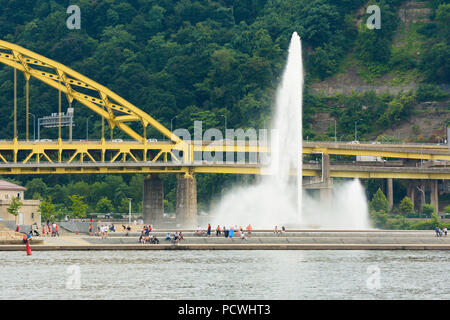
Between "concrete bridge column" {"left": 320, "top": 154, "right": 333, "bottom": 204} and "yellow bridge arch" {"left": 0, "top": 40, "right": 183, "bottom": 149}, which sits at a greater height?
"yellow bridge arch" {"left": 0, "top": 40, "right": 183, "bottom": 149}

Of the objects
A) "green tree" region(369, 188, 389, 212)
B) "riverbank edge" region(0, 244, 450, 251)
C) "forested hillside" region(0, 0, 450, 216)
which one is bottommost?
"riverbank edge" region(0, 244, 450, 251)

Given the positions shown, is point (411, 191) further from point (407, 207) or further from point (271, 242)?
point (271, 242)

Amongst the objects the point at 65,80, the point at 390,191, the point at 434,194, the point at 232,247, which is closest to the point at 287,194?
the point at 232,247

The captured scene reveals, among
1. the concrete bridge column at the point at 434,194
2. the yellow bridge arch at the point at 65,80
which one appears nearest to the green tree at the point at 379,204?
the concrete bridge column at the point at 434,194

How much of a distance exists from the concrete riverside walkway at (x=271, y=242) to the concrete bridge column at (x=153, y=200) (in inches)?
1463

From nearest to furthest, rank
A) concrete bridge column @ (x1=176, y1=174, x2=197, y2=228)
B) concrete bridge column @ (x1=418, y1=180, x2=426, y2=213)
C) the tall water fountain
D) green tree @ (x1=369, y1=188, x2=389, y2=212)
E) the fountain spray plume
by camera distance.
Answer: the fountain spray plume, the tall water fountain, concrete bridge column @ (x1=176, y1=174, x2=197, y2=228), green tree @ (x1=369, y1=188, x2=389, y2=212), concrete bridge column @ (x1=418, y1=180, x2=426, y2=213)

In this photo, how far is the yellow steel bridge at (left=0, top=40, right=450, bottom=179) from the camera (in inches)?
4951

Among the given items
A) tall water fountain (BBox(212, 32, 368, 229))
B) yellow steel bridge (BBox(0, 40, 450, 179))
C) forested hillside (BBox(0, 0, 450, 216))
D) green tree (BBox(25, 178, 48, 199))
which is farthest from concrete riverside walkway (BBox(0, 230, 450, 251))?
forested hillside (BBox(0, 0, 450, 216))

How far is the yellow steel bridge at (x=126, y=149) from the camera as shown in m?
126

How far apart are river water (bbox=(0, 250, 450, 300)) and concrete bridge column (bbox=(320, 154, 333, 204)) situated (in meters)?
45.4

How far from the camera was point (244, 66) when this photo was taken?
17838 centimetres

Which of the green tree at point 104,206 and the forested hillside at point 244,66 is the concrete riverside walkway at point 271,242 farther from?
the forested hillside at point 244,66

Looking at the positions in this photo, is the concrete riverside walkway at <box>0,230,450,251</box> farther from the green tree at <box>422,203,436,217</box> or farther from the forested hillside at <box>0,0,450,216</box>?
the forested hillside at <box>0,0,450,216</box>

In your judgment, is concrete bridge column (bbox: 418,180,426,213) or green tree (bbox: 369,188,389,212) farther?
concrete bridge column (bbox: 418,180,426,213)
